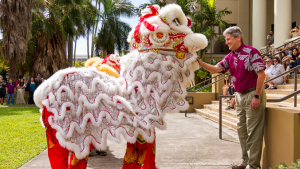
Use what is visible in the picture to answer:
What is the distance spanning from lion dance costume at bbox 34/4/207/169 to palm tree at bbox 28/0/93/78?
53.4ft

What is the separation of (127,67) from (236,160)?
265cm

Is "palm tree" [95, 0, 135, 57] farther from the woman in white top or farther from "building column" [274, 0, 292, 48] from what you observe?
the woman in white top

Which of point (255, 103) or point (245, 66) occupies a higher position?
point (245, 66)

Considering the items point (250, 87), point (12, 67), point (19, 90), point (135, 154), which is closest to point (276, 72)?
point (250, 87)

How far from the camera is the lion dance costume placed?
192 centimetres

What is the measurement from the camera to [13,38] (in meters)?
15.1

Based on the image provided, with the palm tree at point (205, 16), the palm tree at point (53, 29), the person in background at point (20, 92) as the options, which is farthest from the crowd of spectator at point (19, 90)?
the palm tree at point (205, 16)

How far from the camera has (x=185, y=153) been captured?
14.1 ft

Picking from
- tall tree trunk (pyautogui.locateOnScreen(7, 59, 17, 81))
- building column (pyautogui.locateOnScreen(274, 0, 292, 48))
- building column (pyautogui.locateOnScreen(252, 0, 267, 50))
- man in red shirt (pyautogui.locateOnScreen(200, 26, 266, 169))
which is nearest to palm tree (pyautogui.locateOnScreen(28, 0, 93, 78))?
tall tree trunk (pyautogui.locateOnScreen(7, 59, 17, 81))

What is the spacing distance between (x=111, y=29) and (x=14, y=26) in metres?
10.6

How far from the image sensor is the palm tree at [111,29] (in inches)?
956

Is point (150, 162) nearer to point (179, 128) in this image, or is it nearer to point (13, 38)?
point (179, 128)

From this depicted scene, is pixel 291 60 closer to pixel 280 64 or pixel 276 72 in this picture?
pixel 280 64

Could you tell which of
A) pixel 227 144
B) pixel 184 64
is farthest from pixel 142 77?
pixel 227 144
